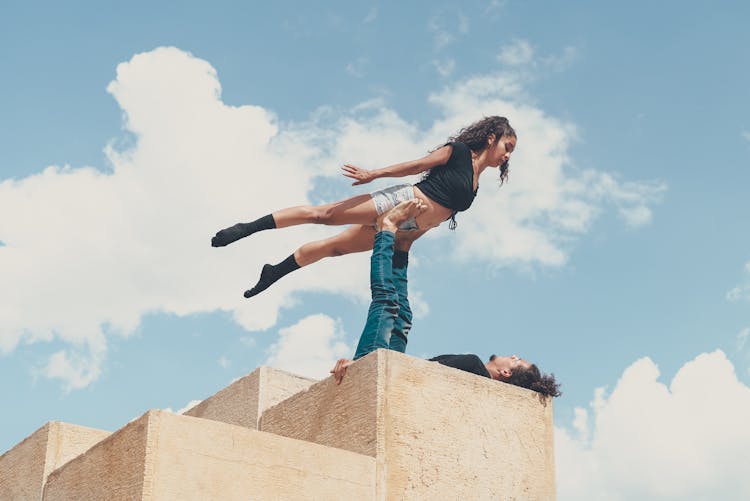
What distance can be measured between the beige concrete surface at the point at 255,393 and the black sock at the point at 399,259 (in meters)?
1.58

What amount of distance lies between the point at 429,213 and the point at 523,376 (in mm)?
1698

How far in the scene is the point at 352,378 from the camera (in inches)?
332

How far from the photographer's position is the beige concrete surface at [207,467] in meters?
7.09

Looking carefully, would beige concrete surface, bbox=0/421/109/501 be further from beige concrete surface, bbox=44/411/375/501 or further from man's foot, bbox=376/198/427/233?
man's foot, bbox=376/198/427/233

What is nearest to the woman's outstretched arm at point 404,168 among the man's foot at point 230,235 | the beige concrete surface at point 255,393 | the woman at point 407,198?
the woman at point 407,198

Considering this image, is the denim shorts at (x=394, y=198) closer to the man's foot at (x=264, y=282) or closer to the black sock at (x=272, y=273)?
the black sock at (x=272, y=273)

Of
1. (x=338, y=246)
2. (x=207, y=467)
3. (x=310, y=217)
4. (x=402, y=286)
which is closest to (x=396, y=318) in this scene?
(x=402, y=286)

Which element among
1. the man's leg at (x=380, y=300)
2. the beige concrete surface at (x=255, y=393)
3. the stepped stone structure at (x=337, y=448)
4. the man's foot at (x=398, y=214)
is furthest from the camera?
the beige concrete surface at (x=255, y=393)

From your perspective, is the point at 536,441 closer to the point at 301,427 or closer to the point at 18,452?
the point at 301,427

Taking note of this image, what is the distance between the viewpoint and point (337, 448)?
8133 mm

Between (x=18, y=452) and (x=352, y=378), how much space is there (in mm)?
3807

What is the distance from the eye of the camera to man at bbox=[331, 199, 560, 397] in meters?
8.90

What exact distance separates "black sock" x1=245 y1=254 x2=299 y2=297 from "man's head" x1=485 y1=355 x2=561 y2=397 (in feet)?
7.01

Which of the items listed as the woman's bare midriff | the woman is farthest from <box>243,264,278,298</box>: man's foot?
the woman's bare midriff
